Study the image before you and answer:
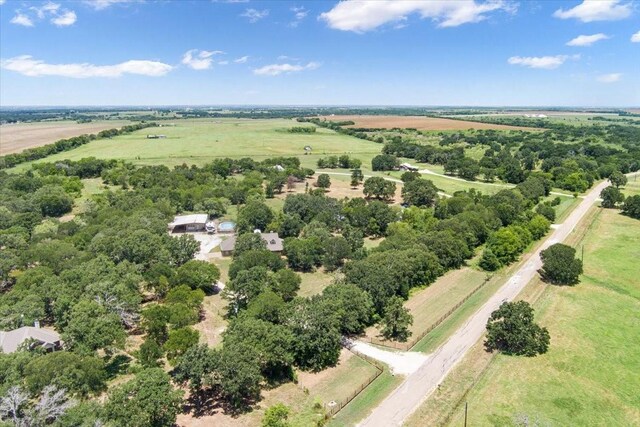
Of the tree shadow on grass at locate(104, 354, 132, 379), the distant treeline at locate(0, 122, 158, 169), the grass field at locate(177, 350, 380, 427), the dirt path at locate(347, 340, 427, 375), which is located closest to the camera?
the grass field at locate(177, 350, 380, 427)

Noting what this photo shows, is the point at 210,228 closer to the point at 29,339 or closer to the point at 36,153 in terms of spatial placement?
the point at 29,339

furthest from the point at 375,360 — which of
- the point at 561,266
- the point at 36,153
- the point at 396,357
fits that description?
the point at 36,153

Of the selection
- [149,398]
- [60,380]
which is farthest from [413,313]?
[60,380]

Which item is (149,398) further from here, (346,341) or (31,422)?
(346,341)

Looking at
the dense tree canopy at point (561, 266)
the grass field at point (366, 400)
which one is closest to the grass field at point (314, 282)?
the grass field at point (366, 400)

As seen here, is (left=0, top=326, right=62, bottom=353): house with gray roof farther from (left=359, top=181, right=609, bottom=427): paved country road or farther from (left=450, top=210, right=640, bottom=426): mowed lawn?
(left=450, top=210, right=640, bottom=426): mowed lawn

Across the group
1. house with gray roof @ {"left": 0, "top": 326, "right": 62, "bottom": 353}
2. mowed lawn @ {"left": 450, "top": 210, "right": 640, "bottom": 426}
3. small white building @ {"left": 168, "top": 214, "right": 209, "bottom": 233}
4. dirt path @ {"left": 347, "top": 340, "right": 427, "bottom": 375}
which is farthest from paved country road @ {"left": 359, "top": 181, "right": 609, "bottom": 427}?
small white building @ {"left": 168, "top": 214, "right": 209, "bottom": 233}
